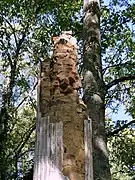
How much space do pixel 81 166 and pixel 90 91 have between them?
119 inches

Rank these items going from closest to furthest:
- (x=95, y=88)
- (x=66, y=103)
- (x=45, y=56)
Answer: (x=66, y=103) < (x=95, y=88) < (x=45, y=56)

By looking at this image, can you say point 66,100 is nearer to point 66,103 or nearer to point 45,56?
point 66,103

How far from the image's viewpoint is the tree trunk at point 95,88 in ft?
15.5

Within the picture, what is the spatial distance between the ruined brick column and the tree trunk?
6.26 feet

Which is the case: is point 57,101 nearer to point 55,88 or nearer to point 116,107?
point 55,88

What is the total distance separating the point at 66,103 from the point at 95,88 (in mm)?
2795

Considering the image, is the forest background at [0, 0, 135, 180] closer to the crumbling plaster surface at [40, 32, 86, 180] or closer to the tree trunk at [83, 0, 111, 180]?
Answer: the tree trunk at [83, 0, 111, 180]

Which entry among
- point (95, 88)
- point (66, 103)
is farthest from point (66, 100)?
point (95, 88)

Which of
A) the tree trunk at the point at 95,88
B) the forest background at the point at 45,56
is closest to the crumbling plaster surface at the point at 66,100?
the tree trunk at the point at 95,88

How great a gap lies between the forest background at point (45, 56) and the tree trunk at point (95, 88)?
2.51 metres

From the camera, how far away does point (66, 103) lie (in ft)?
8.91

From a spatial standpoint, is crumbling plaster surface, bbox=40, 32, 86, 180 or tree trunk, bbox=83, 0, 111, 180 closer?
crumbling plaster surface, bbox=40, 32, 86, 180

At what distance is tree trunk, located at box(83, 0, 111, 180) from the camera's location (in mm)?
4719

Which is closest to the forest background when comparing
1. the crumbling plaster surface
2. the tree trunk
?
the tree trunk
